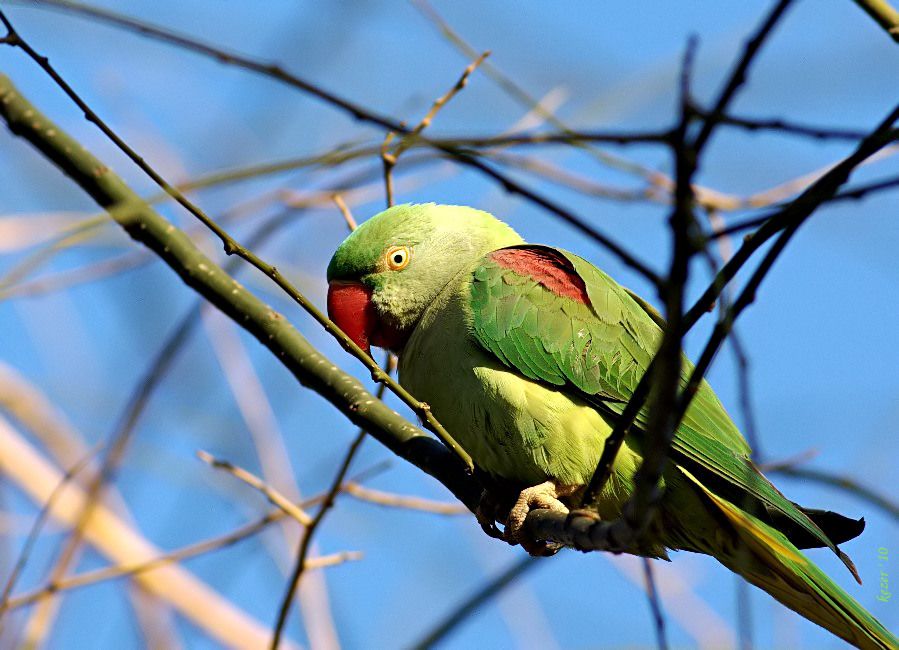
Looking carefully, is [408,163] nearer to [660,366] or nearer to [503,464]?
[503,464]

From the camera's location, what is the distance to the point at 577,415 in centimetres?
307

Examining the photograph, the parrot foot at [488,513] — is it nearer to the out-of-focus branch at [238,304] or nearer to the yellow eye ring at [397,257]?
the out-of-focus branch at [238,304]

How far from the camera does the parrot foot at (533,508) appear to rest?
2738 millimetres

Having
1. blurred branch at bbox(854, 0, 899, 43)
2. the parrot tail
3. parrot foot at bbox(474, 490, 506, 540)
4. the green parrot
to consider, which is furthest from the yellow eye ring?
blurred branch at bbox(854, 0, 899, 43)

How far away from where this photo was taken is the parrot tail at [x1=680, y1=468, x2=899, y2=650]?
2.67 metres

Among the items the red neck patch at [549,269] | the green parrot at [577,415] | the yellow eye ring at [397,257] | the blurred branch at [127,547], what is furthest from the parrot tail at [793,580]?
the blurred branch at [127,547]

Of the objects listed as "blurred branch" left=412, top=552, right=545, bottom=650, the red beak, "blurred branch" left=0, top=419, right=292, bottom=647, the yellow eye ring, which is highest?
the yellow eye ring

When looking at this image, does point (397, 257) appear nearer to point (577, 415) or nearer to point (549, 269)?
point (549, 269)

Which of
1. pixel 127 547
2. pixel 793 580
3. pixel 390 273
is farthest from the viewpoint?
pixel 127 547

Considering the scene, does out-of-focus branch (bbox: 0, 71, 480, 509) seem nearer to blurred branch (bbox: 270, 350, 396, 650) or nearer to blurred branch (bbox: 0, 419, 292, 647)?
blurred branch (bbox: 270, 350, 396, 650)

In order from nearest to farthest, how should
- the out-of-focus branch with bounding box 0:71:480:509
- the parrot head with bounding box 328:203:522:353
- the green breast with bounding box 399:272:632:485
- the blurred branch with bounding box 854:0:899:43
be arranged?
1. the blurred branch with bounding box 854:0:899:43
2. the out-of-focus branch with bounding box 0:71:480:509
3. the green breast with bounding box 399:272:632:485
4. the parrot head with bounding box 328:203:522:353

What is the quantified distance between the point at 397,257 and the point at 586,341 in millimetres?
911

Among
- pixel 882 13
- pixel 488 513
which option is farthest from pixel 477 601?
pixel 882 13

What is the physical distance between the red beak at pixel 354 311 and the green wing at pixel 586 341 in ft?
1.70
